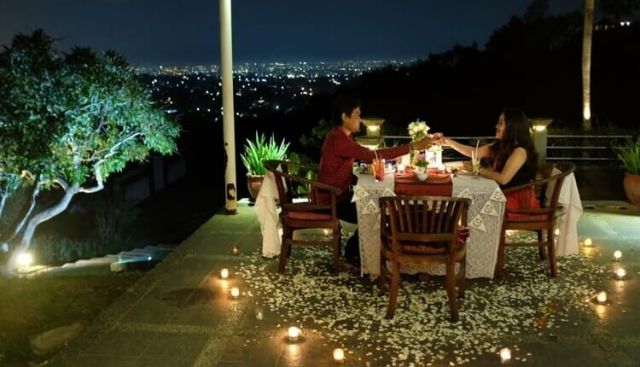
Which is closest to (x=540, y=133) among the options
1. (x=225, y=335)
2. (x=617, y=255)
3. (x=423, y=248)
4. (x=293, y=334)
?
(x=617, y=255)

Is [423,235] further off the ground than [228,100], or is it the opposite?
[228,100]

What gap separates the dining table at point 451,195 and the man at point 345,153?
0.69 ft

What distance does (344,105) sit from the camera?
524cm

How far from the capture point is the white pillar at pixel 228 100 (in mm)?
7340

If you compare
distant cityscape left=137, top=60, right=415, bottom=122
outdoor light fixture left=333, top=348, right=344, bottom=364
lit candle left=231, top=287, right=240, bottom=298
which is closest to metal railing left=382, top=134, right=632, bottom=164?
lit candle left=231, top=287, right=240, bottom=298

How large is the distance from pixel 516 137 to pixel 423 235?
1.44m

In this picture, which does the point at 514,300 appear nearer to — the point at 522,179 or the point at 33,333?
the point at 522,179

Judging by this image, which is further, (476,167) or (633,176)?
(633,176)

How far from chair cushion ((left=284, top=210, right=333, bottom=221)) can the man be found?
0.12 m

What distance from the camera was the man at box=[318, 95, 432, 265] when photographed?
5.27m

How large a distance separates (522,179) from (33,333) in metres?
3.66

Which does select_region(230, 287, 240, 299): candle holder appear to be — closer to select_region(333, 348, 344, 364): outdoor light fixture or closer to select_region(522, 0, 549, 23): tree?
select_region(333, 348, 344, 364): outdoor light fixture

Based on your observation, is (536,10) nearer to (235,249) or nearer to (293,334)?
(235,249)

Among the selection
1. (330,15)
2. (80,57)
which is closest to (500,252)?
(80,57)
